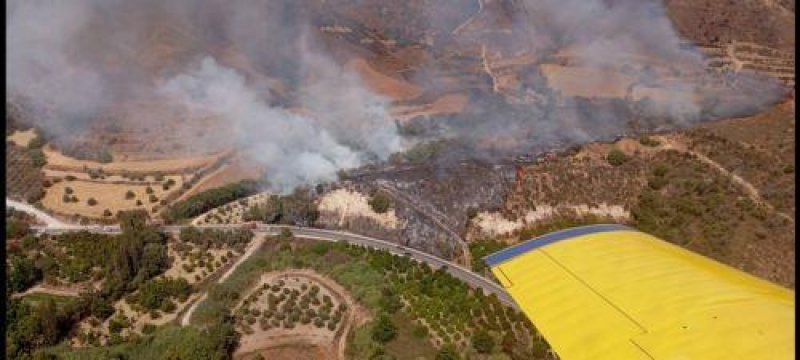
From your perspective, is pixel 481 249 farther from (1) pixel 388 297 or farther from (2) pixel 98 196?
(2) pixel 98 196

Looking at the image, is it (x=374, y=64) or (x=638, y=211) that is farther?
(x=374, y=64)

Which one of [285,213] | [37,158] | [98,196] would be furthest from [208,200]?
[37,158]

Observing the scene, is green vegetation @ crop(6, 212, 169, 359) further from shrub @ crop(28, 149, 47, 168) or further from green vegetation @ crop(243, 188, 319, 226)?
shrub @ crop(28, 149, 47, 168)

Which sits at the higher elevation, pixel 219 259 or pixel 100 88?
pixel 100 88

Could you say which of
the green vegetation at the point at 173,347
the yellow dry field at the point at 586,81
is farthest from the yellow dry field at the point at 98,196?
the yellow dry field at the point at 586,81

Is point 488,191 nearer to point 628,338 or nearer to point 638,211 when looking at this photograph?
point 638,211

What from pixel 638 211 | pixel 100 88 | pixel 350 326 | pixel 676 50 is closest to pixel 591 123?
pixel 638 211
